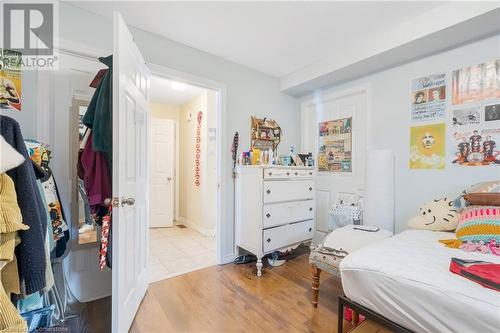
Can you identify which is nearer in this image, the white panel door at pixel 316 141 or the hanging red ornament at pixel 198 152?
the white panel door at pixel 316 141

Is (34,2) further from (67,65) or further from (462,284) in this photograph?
(462,284)

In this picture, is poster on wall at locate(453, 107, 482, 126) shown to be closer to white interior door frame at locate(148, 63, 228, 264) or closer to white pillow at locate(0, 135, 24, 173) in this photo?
white interior door frame at locate(148, 63, 228, 264)

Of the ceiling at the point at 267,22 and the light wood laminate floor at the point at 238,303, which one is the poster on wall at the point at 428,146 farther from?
the light wood laminate floor at the point at 238,303

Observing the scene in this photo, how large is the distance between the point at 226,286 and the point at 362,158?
7.05 feet

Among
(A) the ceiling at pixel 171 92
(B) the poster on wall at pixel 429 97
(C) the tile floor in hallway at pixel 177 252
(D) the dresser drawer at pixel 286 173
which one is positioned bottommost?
(C) the tile floor in hallway at pixel 177 252

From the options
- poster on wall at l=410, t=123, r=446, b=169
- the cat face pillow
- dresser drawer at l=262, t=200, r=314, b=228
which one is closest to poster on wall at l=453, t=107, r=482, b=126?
poster on wall at l=410, t=123, r=446, b=169

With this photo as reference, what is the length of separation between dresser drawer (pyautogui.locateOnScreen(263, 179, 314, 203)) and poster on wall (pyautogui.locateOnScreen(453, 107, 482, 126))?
1.49m

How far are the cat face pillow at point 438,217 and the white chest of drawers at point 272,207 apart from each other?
108cm

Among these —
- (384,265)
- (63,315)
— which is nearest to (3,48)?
(63,315)

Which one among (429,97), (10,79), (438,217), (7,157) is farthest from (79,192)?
(429,97)

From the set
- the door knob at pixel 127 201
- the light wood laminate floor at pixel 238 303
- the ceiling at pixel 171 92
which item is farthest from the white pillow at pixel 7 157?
the ceiling at pixel 171 92

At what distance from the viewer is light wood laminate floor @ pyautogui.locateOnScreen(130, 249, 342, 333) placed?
163 centimetres

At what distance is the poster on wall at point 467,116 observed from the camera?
196 centimetres

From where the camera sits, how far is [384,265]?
1.20 meters
